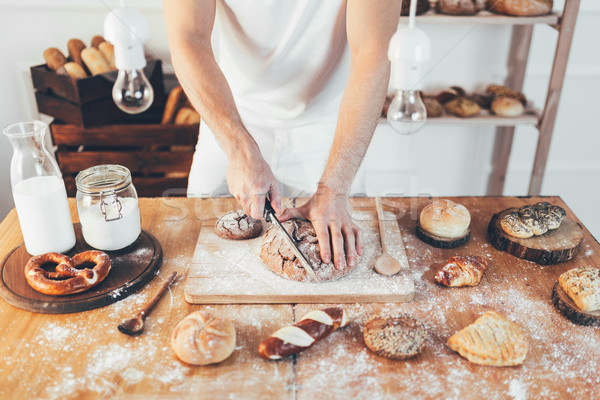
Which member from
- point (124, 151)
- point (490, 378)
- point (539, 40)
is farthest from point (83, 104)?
point (539, 40)

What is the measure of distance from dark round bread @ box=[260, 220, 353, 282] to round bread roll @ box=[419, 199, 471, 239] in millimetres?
311

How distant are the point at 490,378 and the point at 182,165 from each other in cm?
197

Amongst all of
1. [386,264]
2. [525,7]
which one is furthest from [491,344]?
[525,7]

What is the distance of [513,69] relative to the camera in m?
2.81

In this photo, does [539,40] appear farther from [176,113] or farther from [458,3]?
[176,113]

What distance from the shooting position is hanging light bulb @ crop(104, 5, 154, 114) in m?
1.27

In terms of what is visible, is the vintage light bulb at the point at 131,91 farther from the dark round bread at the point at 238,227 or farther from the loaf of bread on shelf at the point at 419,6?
the loaf of bread on shelf at the point at 419,6

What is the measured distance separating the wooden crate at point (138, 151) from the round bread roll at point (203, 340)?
1597 mm

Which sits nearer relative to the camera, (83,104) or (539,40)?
(83,104)

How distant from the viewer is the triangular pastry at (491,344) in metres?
1.06

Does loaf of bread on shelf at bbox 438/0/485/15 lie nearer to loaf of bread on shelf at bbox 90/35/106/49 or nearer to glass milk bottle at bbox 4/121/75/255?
loaf of bread on shelf at bbox 90/35/106/49

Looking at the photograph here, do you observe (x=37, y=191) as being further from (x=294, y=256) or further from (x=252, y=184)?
(x=294, y=256)

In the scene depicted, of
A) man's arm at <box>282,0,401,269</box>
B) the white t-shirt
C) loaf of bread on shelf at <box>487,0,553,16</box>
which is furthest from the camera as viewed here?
loaf of bread on shelf at <box>487,0,553,16</box>

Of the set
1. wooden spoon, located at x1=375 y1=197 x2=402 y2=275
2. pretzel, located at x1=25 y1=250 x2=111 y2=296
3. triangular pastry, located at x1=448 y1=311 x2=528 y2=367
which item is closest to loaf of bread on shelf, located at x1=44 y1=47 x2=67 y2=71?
pretzel, located at x1=25 y1=250 x2=111 y2=296
